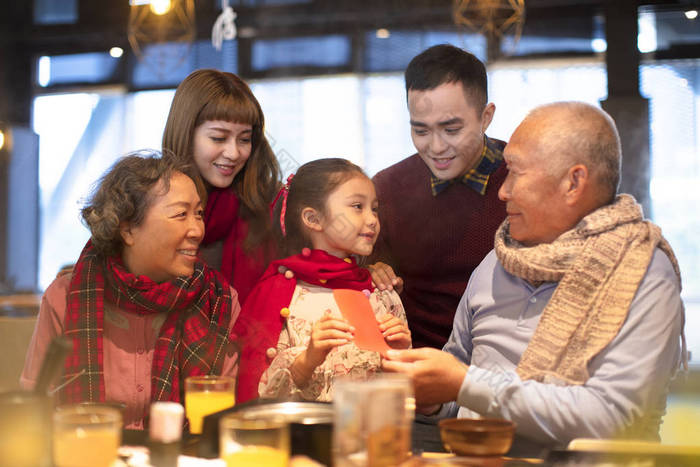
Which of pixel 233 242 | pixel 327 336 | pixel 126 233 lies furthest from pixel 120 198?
pixel 327 336

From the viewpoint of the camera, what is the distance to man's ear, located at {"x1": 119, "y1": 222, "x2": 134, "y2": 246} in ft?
6.57

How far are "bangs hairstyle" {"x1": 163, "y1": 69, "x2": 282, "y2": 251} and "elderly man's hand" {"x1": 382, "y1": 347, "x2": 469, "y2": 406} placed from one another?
925 millimetres

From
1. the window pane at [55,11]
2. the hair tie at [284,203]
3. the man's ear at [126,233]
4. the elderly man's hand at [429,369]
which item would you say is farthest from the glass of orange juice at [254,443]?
the window pane at [55,11]

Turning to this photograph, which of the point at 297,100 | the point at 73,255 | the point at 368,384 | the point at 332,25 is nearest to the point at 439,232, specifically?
the point at 368,384

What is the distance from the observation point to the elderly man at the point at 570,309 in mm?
1508

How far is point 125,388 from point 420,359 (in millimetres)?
825

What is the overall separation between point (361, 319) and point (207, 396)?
421mm

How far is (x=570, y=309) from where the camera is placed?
62.9 inches

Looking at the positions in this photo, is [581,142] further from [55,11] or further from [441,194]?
[55,11]

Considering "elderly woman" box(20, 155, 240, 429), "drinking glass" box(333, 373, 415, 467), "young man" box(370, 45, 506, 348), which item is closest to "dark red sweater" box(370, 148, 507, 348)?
"young man" box(370, 45, 506, 348)

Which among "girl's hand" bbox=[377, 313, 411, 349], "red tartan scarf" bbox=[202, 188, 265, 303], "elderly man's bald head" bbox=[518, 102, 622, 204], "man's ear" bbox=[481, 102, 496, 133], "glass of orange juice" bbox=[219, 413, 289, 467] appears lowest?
"glass of orange juice" bbox=[219, 413, 289, 467]

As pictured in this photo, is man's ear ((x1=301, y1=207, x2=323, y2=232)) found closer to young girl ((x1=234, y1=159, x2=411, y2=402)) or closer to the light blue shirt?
young girl ((x1=234, y1=159, x2=411, y2=402))

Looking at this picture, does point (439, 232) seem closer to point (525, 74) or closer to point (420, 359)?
point (420, 359)

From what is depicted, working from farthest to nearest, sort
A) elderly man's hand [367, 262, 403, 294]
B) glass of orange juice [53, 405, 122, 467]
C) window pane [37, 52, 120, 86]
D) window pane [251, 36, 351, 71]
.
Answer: window pane [37, 52, 120, 86] → window pane [251, 36, 351, 71] → elderly man's hand [367, 262, 403, 294] → glass of orange juice [53, 405, 122, 467]
